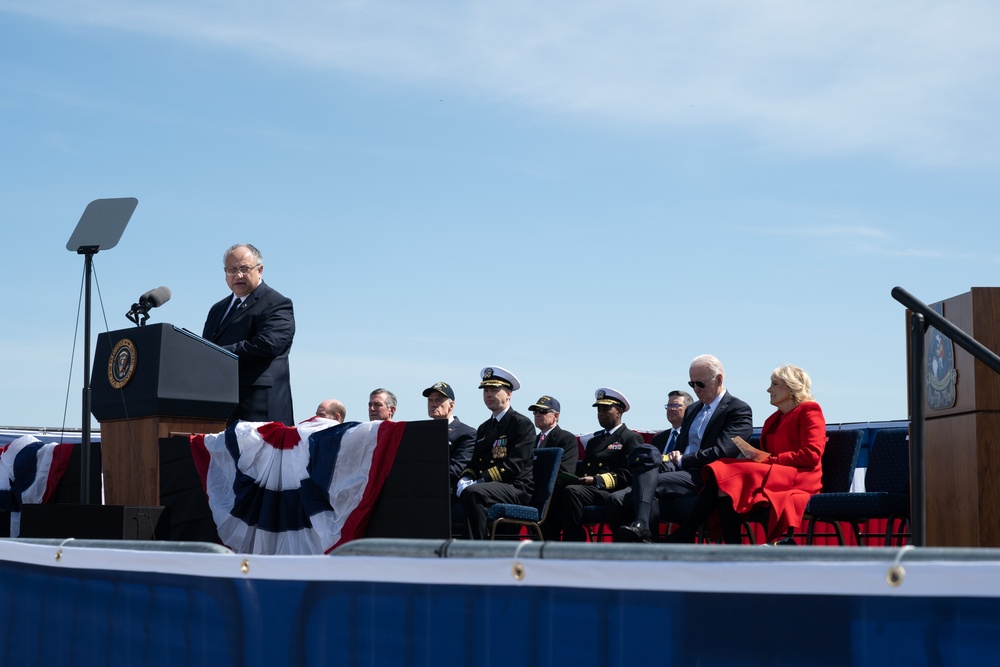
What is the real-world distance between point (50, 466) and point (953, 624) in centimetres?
729

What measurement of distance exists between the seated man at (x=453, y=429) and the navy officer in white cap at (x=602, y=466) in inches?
34.3

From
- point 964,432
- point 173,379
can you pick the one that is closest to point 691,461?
point 964,432

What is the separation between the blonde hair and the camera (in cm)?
766

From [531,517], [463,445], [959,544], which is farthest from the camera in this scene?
[463,445]

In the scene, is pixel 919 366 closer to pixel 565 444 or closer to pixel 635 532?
pixel 635 532

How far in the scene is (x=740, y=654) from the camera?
224cm

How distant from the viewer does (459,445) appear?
9.39 m

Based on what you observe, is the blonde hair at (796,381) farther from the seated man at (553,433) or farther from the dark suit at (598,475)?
the seated man at (553,433)

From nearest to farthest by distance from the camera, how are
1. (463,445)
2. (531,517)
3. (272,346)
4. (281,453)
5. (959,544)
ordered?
1. (959,544)
2. (281,453)
3. (272,346)
4. (531,517)
5. (463,445)

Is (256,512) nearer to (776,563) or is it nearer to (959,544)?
(959,544)

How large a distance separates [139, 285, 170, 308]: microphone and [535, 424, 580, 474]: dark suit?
3491 mm

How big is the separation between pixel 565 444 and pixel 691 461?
208 centimetres

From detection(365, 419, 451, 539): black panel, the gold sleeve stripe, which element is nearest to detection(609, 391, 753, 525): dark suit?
the gold sleeve stripe

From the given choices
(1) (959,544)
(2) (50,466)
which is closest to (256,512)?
(2) (50,466)
